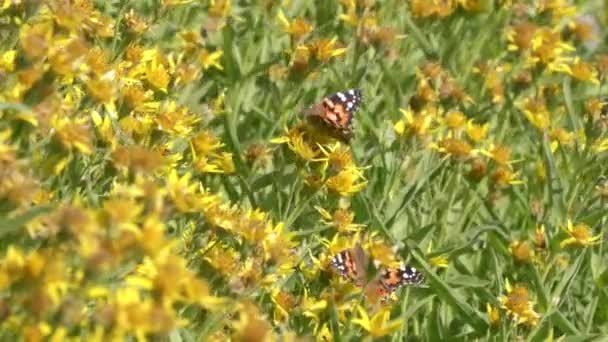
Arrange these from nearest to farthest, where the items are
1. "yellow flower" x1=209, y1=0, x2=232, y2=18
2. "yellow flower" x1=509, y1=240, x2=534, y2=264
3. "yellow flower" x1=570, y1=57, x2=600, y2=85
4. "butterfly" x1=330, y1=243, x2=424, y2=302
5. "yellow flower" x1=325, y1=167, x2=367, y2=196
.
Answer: "butterfly" x1=330, y1=243, x2=424, y2=302, "yellow flower" x1=325, y1=167, x2=367, y2=196, "yellow flower" x1=509, y1=240, x2=534, y2=264, "yellow flower" x1=209, y1=0, x2=232, y2=18, "yellow flower" x1=570, y1=57, x2=600, y2=85

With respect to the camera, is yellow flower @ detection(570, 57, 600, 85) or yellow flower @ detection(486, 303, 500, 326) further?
yellow flower @ detection(570, 57, 600, 85)

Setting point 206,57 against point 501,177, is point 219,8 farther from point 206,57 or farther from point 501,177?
point 501,177

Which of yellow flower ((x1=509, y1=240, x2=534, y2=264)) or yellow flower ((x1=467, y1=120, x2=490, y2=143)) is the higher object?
yellow flower ((x1=467, y1=120, x2=490, y2=143))

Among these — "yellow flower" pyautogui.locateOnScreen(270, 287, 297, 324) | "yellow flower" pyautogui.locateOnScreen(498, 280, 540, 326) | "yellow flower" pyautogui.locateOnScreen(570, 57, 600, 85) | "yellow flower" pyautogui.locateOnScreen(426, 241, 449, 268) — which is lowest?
"yellow flower" pyautogui.locateOnScreen(570, 57, 600, 85)

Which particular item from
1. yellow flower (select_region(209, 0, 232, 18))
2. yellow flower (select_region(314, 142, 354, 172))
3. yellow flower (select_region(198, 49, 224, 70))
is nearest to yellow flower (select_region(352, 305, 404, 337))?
yellow flower (select_region(314, 142, 354, 172))

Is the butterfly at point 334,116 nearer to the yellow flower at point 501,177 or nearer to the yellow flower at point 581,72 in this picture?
the yellow flower at point 501,177

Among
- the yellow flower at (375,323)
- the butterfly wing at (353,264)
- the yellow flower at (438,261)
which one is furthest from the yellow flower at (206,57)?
the yellow flower at (375,323)

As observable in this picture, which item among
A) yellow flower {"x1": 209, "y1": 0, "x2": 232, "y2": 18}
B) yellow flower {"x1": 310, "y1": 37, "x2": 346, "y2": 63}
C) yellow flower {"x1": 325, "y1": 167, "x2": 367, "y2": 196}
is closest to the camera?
yellow flower {"x1": 325, "y1": 167, "x2": 367, "y2": 196}

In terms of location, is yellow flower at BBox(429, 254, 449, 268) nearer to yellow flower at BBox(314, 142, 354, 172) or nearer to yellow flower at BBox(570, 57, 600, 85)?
yellow flower at BBox(314, 142, 354, 172)
